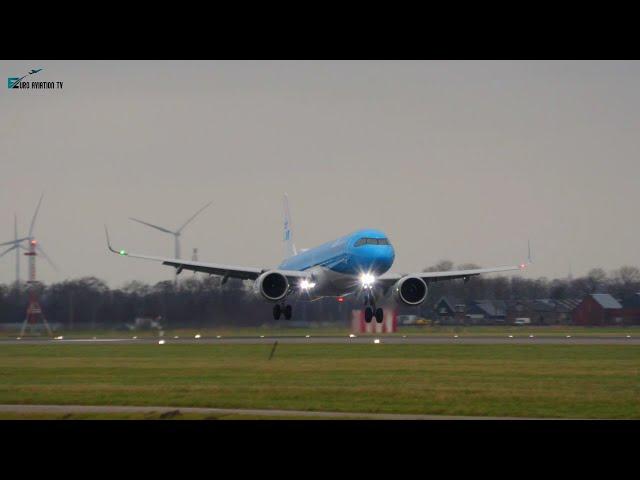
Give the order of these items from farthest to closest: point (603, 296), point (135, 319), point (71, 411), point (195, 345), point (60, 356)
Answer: point (603, 296), point (135, 319), point (195, 345), point (60, 356), point (71, 411)

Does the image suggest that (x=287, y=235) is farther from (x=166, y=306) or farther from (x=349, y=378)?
(x=349, y=378)

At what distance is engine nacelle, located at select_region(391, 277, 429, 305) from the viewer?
67.3 m

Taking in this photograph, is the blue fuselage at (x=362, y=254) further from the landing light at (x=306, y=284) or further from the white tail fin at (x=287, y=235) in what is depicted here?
the white tail fin at (x=287, y=235)

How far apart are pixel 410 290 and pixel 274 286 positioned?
29.1ft

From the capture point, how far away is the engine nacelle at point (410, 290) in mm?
67312

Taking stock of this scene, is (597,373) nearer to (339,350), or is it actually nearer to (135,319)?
(339,350)

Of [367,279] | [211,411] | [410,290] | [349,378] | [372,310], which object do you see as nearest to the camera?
[211,411]

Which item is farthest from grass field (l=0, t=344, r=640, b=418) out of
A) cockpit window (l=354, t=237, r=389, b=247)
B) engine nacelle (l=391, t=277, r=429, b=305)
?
cockpit window (l=354, t=237, r=389, b=247)

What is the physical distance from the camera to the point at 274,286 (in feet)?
225

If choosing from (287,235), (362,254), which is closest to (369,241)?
(362,254)

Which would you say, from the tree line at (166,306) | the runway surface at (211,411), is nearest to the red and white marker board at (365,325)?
the tree line at (166,306)
